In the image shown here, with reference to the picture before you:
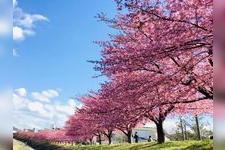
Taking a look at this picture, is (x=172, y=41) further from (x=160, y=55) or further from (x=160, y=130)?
(x=160, y=130)

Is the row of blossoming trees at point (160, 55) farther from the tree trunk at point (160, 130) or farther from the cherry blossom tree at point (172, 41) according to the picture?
the tree trunk at point (160, 130)

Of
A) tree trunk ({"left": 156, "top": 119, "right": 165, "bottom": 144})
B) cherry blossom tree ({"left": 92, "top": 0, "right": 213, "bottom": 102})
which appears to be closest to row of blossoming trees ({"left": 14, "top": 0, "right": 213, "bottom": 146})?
cherry blossom tree ({"left": 92, "top": 0, "right": 213, "bottom": 102})

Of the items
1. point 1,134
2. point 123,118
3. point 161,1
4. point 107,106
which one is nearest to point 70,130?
point 107,106

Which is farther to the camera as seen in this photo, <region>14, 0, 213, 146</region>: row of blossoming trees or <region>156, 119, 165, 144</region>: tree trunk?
<region>156, 119, 165, 144</region>: tree trunk

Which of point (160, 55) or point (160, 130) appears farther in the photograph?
point (160, 130)

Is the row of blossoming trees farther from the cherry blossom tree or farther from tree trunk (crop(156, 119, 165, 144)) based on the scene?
tree trunk (crop(156, 119, 165, 144))

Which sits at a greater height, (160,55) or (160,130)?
(160,55)

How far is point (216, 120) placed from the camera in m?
1.09

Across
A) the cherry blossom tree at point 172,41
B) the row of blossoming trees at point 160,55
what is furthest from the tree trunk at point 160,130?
the cherry blossom tree at point 172,41

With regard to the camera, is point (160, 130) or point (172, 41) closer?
point (172, 41)

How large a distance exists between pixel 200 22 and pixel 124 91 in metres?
1.08

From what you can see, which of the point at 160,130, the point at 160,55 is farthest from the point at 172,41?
the point at 160,130

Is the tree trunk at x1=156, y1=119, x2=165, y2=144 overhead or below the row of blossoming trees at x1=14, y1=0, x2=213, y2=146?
below

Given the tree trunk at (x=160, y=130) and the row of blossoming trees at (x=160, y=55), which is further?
the tree trunk at (x=160, y=130)
